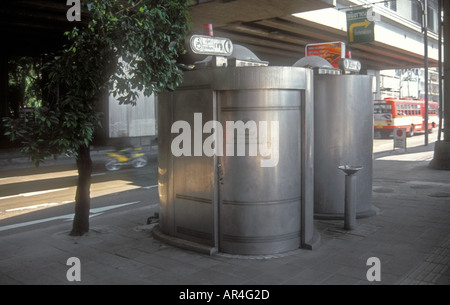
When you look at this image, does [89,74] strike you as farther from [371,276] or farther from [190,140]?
[371,276]

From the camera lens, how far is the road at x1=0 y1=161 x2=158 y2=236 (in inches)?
363

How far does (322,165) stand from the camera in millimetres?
8547

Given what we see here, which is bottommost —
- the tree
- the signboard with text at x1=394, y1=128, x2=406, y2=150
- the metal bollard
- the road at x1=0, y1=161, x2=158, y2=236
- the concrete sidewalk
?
the concrete sidewalk

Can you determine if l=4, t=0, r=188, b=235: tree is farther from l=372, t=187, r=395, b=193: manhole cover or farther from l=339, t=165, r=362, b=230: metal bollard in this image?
l=372, t=187, r=395, b=193: manhole cover

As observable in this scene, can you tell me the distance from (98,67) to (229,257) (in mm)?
3371

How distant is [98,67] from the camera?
21.5 feet

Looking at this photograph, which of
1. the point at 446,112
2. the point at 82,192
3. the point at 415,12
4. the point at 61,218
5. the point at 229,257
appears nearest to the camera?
the point at 229,257

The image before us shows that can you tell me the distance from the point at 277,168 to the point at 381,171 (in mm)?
10460

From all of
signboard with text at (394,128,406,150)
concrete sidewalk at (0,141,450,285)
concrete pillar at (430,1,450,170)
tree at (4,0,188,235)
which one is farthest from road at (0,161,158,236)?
signboard with text at (394,128,406,150)

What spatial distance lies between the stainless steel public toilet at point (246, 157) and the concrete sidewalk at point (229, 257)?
0.35 meters

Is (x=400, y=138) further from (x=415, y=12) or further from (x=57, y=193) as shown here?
(x=415, y=12)

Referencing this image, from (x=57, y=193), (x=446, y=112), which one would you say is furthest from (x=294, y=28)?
(x=57, y=193)

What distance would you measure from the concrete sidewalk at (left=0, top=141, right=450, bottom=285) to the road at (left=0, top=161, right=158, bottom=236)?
1093mm
